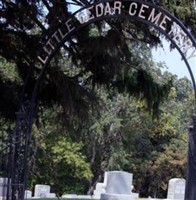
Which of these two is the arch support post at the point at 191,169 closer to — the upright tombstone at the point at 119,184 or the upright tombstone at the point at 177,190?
the upright tombstone at the point at 119,184

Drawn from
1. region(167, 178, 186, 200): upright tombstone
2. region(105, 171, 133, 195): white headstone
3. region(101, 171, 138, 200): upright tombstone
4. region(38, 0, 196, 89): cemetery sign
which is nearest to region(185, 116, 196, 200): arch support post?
region(38, 0, 196, 89): cemetery sign

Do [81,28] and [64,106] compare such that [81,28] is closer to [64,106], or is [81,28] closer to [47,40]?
[47,40]

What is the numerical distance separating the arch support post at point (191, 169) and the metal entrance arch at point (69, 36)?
4.03ft

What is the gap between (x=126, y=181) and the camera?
53.7 feet

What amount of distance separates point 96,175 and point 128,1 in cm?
2739

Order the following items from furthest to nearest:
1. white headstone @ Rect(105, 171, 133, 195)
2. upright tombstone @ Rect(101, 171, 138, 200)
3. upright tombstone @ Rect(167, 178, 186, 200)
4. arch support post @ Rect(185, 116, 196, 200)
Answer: upright tombstone @ Rect(167, 178, 186, 200) < white headstone @ Rect(105, 171, 133, 195) < upright tombstone @ Rect(101, 171, 138, 200) < arch support post @ Rect(185, 116, 196, 200)

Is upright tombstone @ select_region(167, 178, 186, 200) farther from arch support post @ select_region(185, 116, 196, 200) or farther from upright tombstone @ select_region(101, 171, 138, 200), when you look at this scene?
arch support post @ select_region(185, 116, 196, 200)

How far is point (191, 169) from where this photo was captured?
6.66m

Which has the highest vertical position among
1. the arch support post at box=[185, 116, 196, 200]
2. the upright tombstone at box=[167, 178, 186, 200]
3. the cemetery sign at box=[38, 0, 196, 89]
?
the cemetery sign at box=[38, 0, 196, 89]

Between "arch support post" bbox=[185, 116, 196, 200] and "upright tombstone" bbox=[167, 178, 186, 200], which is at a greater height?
"arch support post" bbox=[185, 116, 196, 200]

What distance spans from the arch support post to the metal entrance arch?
1228mm

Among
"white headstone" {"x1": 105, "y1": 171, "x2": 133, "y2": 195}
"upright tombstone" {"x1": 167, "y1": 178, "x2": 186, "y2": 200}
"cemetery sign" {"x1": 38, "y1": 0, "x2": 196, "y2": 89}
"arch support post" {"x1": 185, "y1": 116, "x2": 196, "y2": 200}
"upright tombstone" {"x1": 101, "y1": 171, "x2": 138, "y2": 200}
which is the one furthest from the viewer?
"upright tombstone" {"x1": 167, "y1": 178, "x2": 186, "y2": 200}

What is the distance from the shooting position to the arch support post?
654cm

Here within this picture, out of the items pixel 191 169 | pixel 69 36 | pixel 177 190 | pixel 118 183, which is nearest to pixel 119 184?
pixel 118 183
